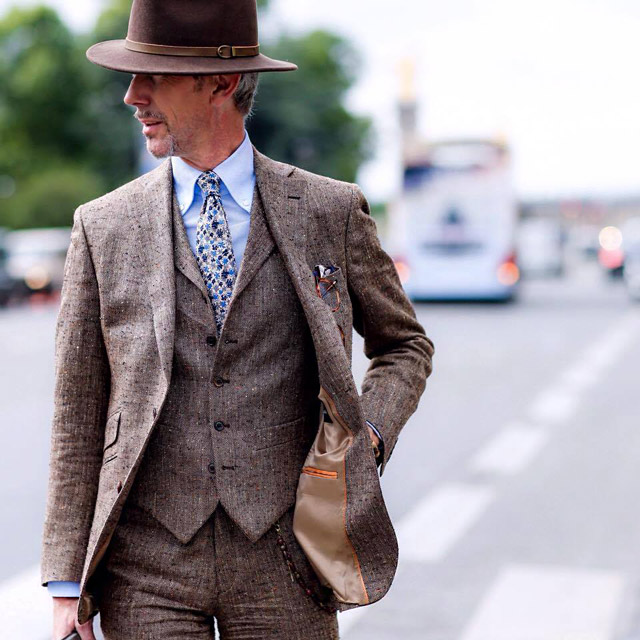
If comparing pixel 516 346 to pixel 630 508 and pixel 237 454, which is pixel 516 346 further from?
pixel 237 454

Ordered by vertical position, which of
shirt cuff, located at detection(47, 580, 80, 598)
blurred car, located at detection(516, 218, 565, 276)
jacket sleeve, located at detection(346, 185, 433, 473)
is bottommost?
blurred car, located at detection(516, 218, 565, 276)

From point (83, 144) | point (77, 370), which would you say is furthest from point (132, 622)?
point (83, 144)

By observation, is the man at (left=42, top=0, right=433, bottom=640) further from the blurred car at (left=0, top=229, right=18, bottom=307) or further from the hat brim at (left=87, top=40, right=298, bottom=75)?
the blurred car at (left=0, top=229, right=18, bottom=307)

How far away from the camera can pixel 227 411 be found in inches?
82.7

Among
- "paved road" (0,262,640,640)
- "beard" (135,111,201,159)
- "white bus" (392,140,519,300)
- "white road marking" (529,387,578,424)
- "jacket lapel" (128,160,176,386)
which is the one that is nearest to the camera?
"jacket lapel" (128,160,176,386)

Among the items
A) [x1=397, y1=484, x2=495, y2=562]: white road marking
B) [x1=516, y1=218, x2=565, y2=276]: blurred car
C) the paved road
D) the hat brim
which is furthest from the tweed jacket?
[x1=516, y1=218, x2=565, y2=276]: blurred car

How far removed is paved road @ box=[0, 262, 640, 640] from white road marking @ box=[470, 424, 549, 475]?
0.05 ft

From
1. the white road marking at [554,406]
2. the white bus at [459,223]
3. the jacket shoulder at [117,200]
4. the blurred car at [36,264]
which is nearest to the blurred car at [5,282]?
the blurred car at [36,264]

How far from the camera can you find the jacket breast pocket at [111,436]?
2.13 metres

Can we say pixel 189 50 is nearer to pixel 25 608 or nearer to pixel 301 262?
pixel 301 262

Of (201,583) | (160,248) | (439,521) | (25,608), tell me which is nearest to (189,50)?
(160,248)

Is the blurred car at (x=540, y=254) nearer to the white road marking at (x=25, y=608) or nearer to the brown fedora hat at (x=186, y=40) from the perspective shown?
the white road marking at (x=25, y=608)

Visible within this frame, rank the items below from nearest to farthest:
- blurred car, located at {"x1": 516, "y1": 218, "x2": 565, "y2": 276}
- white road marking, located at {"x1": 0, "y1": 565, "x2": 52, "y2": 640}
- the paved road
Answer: white road marking, located at {"x1": 0, "y1": 565, "x2": 52, "y2": 640}
the paved road
blurred car, located at {"x1": 516, "y1": 218, "x2": 565, "y2": 276}

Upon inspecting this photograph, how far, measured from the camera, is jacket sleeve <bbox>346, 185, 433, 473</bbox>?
7.34 ft
